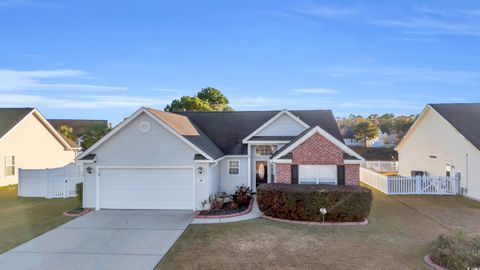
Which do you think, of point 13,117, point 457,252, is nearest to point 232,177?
point 457,252

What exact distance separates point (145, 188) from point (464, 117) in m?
21.3

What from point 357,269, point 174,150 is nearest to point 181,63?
point 174,150

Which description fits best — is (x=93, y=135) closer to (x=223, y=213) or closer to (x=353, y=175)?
(x=223, y=213)

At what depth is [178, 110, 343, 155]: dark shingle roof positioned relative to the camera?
70.1 ft

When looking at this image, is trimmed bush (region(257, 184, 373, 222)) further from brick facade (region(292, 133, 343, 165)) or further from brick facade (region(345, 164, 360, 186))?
brick facade (region(292, 133, 343, 165))

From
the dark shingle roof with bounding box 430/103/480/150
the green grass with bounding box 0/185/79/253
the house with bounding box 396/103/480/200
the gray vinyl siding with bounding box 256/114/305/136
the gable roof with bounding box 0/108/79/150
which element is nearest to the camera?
the green grass with bounding box 0/185/79/253

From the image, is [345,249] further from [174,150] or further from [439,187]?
[439,187]

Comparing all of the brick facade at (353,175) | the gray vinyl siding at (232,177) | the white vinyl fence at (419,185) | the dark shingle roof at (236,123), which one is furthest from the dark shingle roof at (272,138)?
the white vinyl fence at (419,185)

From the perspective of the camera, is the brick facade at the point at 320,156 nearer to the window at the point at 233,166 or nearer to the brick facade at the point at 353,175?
the brick facade at the point at 353,175

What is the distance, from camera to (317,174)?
55.1 ft

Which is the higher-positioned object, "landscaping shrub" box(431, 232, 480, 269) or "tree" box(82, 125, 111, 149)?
"tree" box(82, 125, 111, 149)

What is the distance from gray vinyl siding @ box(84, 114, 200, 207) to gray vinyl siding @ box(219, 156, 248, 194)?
173 inches

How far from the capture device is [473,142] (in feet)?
62.3

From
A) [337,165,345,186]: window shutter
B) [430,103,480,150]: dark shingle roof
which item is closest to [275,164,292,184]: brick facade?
[337,165,345,186]: window shutter
